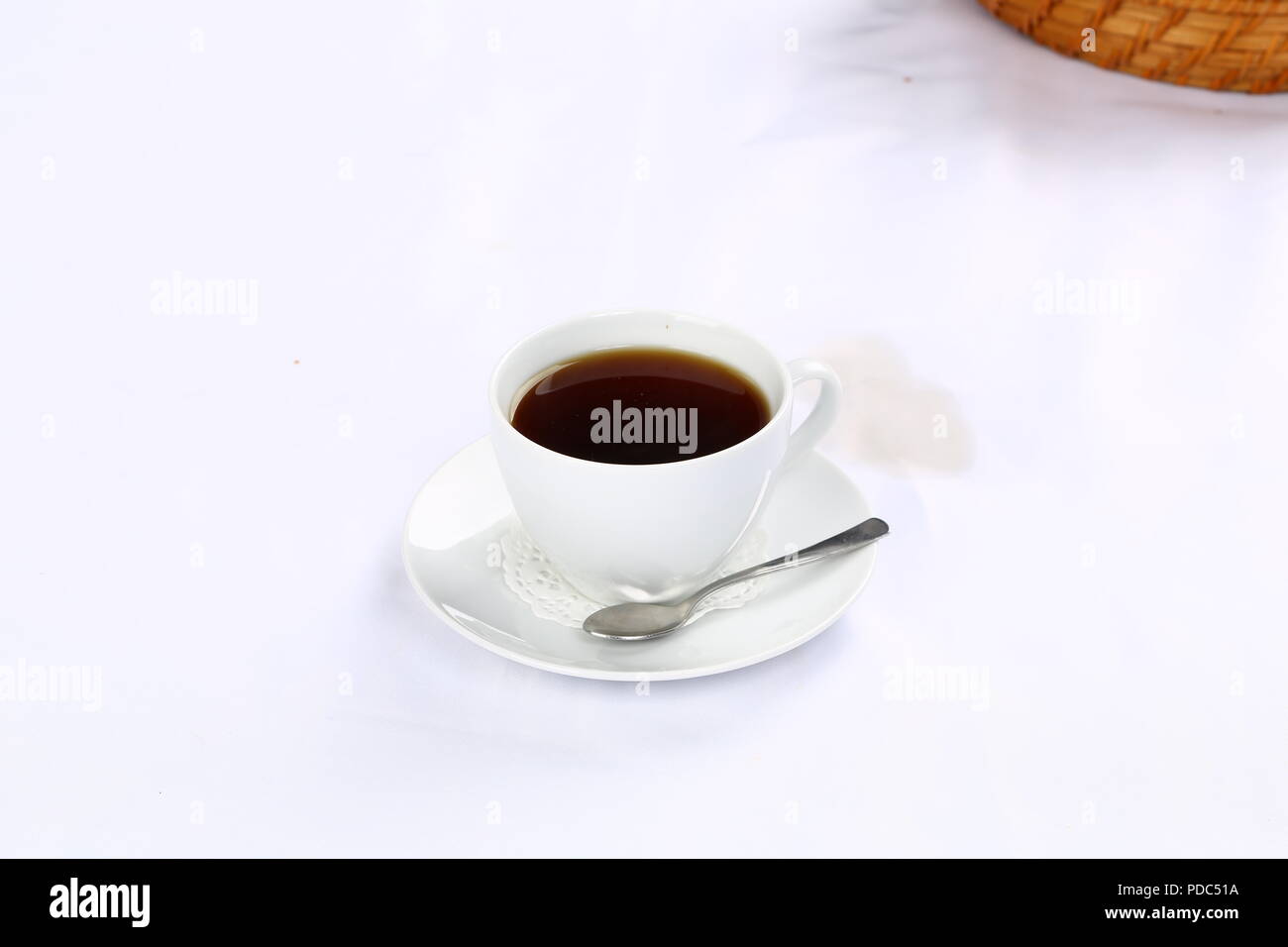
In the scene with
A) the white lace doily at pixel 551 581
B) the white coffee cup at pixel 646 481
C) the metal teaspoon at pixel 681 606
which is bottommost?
the white lace doily at pixel 551 581

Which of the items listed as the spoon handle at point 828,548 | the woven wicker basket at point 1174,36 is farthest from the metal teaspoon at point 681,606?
the woven wicker basket at point 1174,36

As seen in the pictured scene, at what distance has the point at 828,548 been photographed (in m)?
0.78

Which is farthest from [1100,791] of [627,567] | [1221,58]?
[1221,58]

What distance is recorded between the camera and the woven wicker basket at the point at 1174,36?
1.21 m

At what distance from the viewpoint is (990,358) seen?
1082 mm

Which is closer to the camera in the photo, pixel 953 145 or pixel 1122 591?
pixel 1122 591

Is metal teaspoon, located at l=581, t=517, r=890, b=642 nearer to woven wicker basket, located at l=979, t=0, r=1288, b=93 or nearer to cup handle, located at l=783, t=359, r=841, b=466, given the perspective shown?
cup handle, located at l=783, t=359, r=841, b=466

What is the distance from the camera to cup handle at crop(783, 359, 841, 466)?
0.79 m

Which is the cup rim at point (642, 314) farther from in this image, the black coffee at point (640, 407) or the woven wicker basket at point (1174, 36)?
the woven wicker basket at point (1174, 36)

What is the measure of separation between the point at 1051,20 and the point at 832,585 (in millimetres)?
901

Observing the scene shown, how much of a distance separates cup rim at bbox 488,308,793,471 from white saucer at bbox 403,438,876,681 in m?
0.10

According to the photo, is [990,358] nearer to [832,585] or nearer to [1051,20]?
[832,585]

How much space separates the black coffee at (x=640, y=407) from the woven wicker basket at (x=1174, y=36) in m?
0.76

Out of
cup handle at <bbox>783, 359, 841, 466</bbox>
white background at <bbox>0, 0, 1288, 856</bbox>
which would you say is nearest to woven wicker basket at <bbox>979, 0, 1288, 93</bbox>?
white background at <bbox>0, 0, 1288, 856</bbox>
